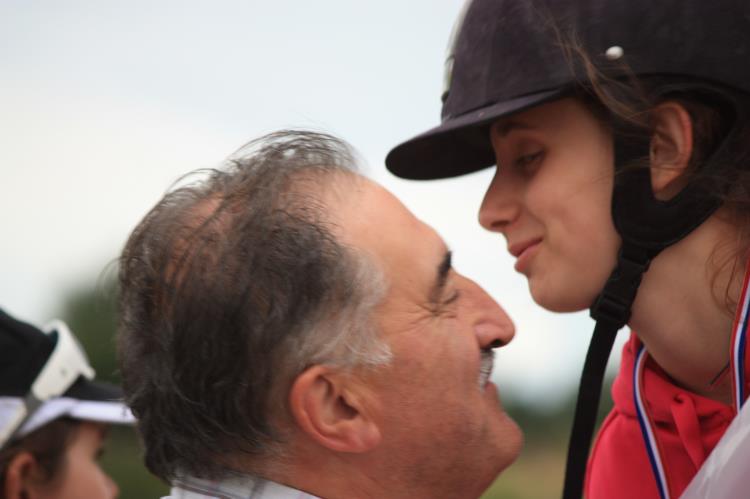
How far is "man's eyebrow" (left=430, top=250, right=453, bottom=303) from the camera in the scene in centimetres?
249

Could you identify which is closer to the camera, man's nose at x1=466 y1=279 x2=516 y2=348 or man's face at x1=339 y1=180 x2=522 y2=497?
man's face at x1=339 y1=180 x2=522 y2=497

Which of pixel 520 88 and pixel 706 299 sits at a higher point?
pixel 520 88

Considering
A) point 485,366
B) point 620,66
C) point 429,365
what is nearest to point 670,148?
point 620,66

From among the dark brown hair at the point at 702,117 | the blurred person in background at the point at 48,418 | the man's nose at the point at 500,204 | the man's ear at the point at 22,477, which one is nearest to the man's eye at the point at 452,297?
the man's nose at the point at 500,204

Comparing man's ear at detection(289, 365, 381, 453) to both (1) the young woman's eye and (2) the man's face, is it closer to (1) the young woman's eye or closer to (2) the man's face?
(2) the man's face

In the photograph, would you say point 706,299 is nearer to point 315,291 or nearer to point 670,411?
point 670,411

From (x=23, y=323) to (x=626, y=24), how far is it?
2125mm

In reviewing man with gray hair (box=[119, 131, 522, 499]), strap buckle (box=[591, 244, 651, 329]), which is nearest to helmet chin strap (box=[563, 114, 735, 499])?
strap buckle (box=[591, 244, 651, 329])

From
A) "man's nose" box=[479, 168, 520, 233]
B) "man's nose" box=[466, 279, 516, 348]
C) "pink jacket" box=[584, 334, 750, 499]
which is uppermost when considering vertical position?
"man's nose" box=[479, 168, 520, 233]

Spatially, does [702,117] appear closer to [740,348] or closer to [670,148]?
[670,148]

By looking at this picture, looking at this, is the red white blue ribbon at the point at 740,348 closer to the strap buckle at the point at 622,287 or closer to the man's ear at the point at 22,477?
the strap buckle at the point at 622,287

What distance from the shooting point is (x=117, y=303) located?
8.55ft

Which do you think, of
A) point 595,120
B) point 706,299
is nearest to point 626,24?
point 595,120

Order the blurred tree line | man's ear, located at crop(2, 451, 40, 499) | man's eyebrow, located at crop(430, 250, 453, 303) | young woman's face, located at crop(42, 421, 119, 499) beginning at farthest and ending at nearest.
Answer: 1. the blurred tree line
2. young woman's face, located at crop(42, 421, 119, 499)
3. man's ear, located at crop(2, 451, 40, 499)
4. man's eyebrow, located at crop(430, 250, 453, 303)
